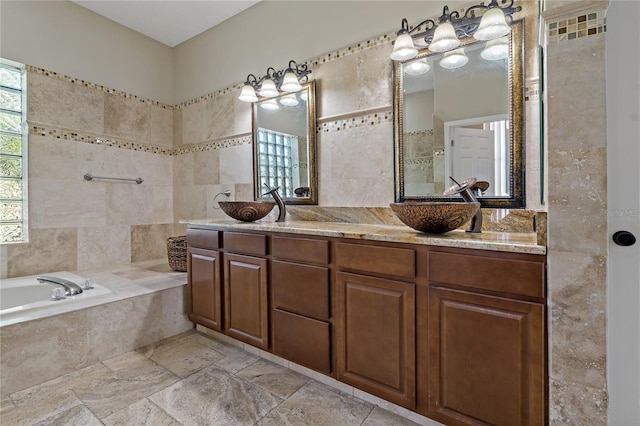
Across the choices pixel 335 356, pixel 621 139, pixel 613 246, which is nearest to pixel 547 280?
pixel 613 246

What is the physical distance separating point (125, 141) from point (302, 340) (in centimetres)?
283

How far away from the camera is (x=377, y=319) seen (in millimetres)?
1439

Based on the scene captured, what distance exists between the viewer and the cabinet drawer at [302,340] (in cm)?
163

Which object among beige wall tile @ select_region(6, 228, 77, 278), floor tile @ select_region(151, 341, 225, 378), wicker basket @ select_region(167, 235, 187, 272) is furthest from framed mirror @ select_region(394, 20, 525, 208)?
beige wall tile @ select_region(6, 228, 77, 278)

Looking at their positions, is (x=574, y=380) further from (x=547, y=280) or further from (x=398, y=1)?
(x=398, y=1)

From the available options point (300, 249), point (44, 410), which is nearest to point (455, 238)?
point (300, 249)

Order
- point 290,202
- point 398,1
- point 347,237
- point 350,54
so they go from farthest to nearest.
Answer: point 290,202
point 350,54
point 398,1
point 347,237

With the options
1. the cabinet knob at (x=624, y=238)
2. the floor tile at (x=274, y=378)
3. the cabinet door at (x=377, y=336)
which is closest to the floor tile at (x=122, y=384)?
the floor tile at (x=274, y=378)

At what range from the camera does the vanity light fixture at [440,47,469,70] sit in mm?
1749

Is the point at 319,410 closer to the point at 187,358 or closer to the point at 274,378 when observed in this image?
the point at 274,378

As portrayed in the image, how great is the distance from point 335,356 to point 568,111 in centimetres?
145

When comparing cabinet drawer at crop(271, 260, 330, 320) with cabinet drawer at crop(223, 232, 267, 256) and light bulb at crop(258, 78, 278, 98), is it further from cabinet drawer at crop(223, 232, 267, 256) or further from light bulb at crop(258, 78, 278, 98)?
light bulb at crop(258, 78, 278, 98)

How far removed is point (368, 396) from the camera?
5.27 ft

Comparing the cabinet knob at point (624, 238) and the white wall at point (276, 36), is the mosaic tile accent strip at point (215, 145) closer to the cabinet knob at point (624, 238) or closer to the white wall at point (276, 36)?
the white wall at point (276, 36)
